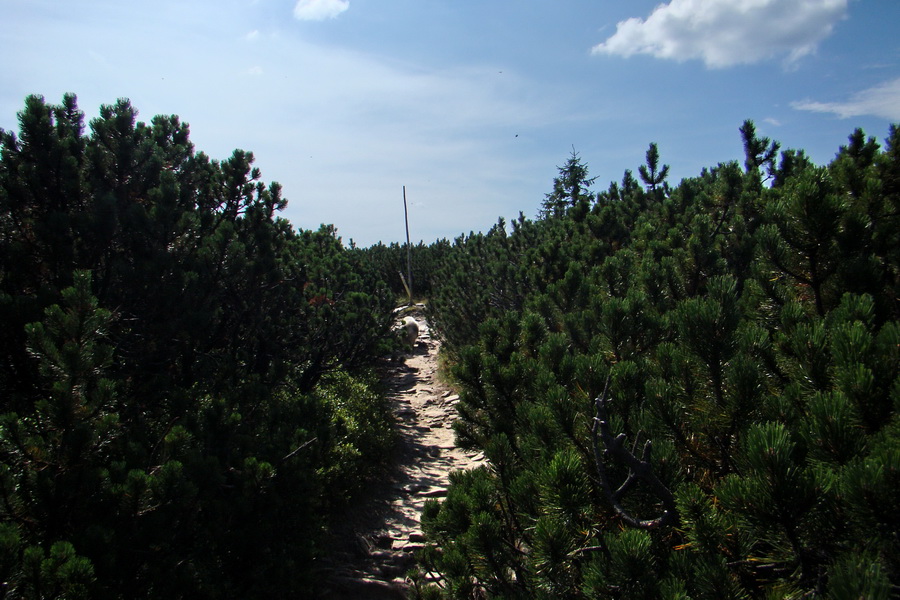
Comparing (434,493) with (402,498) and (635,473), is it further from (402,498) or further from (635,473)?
(635,473)

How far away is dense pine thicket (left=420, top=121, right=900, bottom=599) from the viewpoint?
4.71 ft

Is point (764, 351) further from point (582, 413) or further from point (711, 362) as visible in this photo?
point (582, 413)

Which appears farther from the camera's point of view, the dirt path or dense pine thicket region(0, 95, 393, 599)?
the dirt path

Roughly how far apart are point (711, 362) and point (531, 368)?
1357 millimetres

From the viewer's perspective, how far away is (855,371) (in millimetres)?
1533

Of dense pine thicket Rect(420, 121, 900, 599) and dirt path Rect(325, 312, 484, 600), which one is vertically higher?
dense pine thicket Rect(420, 121, 900, 599)

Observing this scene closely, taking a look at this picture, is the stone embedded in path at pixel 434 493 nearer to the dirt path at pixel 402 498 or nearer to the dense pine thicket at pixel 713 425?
the dirt path at pixel 402 498

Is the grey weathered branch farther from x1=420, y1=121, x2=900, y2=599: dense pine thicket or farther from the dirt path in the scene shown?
the dirt path

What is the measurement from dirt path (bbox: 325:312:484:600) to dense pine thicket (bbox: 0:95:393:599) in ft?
1.48

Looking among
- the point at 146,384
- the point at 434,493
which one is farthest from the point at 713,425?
the point at 434,493

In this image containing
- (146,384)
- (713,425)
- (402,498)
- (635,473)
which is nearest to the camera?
(635,473)

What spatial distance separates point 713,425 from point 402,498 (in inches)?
198

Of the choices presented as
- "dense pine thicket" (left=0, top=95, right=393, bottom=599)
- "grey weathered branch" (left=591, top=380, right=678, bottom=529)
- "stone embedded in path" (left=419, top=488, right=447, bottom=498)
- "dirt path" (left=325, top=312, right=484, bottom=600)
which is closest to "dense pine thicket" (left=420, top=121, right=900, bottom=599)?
"grey weathered branch" (left=591, top=380, right=678, bottom=529)

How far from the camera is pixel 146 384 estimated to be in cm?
421
